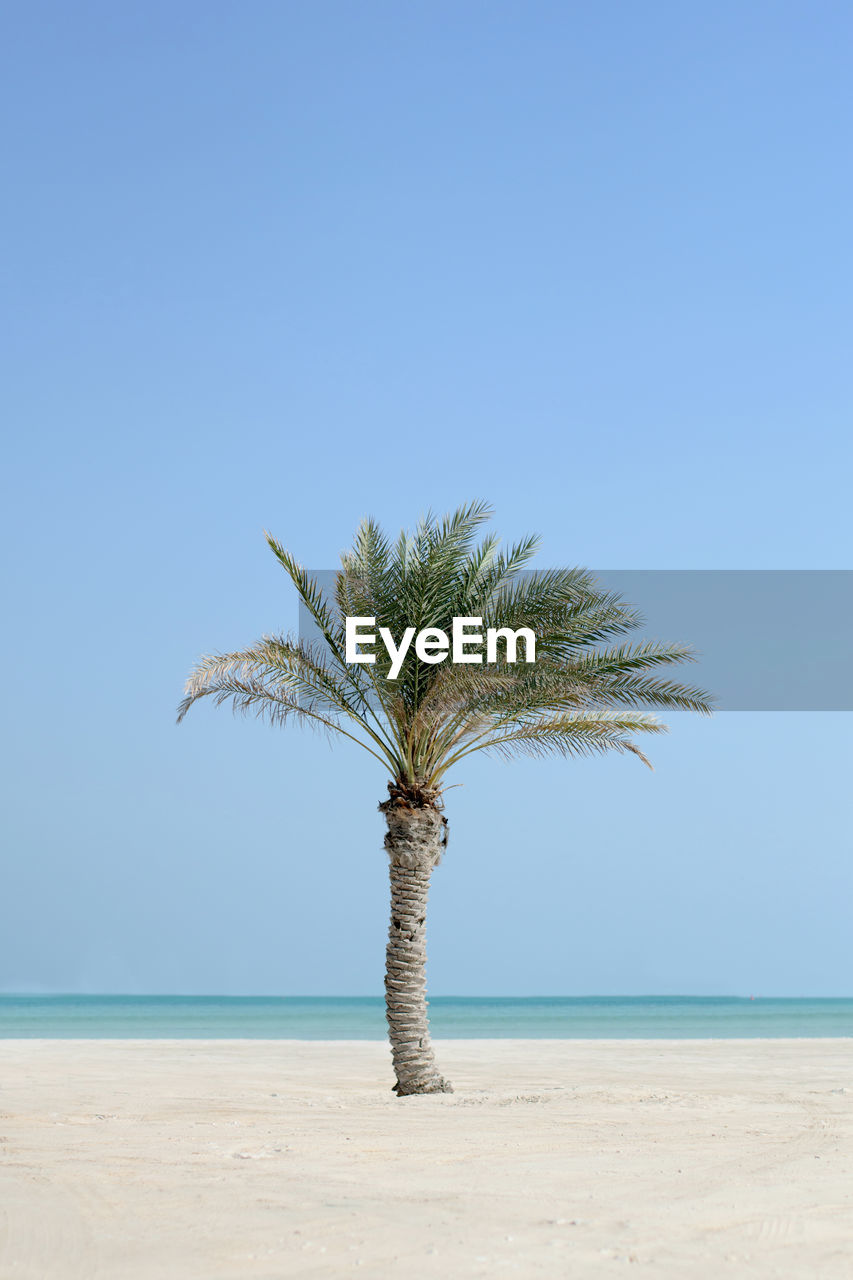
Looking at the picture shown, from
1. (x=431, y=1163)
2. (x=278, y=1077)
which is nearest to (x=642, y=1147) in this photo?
(x=431, y=1163)

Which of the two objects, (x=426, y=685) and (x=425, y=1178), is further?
(x=426, y=685)

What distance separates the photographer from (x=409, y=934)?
53.0ft

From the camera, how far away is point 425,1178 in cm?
919

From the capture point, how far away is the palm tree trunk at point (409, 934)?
15883mm

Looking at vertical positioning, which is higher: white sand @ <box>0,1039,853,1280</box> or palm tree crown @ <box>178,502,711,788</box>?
palm tree crown @ <box>178,502,711,788</box>

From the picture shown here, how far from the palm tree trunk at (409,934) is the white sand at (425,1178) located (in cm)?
70

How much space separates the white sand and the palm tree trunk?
70 cm

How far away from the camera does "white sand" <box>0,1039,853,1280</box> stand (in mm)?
6516

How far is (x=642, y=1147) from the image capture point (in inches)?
435

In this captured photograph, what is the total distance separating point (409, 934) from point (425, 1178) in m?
6.96

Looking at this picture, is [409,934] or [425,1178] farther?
[409,934]

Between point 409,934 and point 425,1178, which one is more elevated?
point 409,934

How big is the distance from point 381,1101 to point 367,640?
5825 mm

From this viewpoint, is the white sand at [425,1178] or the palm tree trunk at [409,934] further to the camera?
the palm tree trunk at [409,934]
